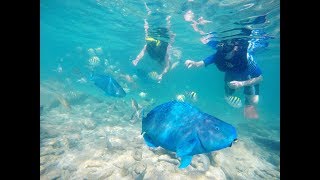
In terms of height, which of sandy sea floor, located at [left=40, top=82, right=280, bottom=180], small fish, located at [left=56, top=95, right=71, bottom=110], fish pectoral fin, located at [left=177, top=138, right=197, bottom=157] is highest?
fish pectoral fin, located at [left=177, top=138, right=197, bottom=157]

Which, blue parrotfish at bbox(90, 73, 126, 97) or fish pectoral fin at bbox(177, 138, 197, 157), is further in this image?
blue parrotfish at bbox(90, 73, 126, 97)

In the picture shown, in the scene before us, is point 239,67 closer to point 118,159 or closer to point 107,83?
point 107,83

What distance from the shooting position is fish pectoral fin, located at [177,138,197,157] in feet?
9.05

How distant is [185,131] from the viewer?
9.58ft

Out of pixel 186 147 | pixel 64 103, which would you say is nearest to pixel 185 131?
pixel 186 147

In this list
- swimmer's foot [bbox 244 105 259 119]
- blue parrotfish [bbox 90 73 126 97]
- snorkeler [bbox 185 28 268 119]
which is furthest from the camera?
swimmer's foot [bbox 244 105 259 119]

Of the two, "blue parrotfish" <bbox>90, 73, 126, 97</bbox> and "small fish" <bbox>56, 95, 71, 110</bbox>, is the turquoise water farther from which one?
"blue parrotfish" <bbox>90, 73, 126, 97</bbox>

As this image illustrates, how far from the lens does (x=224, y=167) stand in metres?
7.86

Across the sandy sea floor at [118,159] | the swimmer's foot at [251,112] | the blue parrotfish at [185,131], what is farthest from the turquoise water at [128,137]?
the blue parrotfish at [185,131]

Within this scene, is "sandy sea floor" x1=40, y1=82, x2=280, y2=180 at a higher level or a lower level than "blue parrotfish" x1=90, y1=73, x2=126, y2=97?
lower

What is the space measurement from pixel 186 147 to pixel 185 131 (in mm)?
210

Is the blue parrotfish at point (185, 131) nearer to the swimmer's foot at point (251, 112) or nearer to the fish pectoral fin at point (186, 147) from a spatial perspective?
the fish pectoral fin at point (186, 147)

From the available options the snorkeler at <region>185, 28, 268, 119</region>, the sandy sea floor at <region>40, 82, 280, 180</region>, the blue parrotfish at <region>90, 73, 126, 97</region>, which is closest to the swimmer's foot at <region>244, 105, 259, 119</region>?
the snorkeler at <region>185, 28, 268, 119</region>
